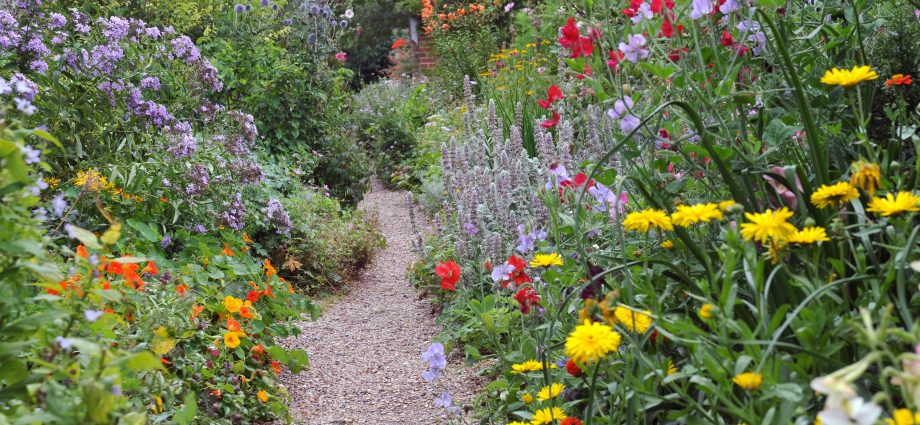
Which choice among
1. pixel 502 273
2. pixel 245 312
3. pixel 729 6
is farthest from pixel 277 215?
pixel 729 6

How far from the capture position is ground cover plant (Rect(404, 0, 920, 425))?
4.29 feet

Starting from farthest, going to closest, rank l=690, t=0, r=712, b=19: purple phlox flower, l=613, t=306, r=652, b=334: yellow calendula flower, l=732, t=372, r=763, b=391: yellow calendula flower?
l=690, t=0, r=712, b=19: purple phlox flower → l=613, t=306, r=652, b=334: yellow calendula flower → l=732, t=372, r=763, b=391: yellow calendula flower

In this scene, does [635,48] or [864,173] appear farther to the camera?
[635,48]

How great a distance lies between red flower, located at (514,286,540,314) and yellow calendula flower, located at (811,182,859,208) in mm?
913

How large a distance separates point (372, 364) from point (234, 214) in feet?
2.94

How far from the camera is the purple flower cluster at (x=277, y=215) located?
3.84 m

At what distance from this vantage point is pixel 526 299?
2219 mm

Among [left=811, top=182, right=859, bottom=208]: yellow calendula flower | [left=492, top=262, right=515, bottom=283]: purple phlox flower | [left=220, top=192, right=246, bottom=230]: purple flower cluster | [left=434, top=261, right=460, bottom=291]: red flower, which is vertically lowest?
[left=492, top=262, right=515, bottom=283]: purple phlox flower

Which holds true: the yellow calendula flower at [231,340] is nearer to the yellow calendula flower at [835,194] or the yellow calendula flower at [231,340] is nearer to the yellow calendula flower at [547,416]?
the yellow calendula flower at [547,416]

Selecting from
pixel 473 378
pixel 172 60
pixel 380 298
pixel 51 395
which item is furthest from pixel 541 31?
pixel 51 395

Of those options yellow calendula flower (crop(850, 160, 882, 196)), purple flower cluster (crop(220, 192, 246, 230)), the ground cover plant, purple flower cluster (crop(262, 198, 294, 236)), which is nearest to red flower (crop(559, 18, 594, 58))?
the ground cover plant

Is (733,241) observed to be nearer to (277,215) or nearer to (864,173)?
(864,173)

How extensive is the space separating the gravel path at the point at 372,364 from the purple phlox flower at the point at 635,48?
1449mm

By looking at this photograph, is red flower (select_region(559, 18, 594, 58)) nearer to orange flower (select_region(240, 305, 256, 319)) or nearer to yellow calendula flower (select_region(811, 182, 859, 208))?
yellow calendula flower (select_region(811, 182, 859, 208))
